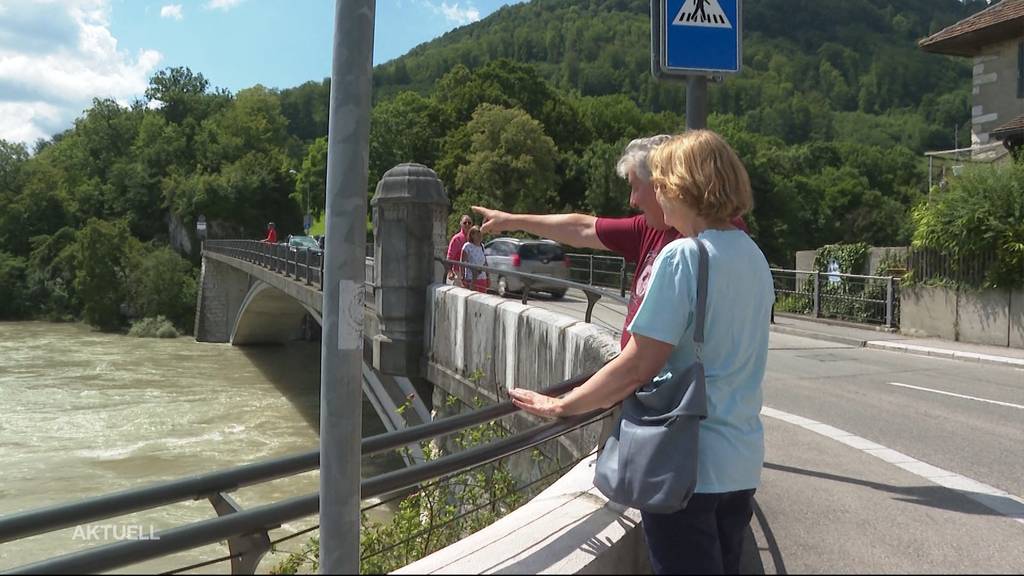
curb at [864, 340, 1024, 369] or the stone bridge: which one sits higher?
the stone bridge

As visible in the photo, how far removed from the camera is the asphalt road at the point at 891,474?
10.9 feet

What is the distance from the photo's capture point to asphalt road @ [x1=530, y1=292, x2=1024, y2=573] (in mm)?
3326

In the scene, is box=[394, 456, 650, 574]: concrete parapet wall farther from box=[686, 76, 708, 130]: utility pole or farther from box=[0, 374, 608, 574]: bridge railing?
box=[686, 76, 708, 130]: utility pole

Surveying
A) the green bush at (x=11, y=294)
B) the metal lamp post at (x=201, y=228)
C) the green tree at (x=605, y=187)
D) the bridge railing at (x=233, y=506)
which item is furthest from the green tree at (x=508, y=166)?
the green bush at (x=11, y=294)

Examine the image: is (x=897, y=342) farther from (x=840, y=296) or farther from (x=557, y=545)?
(x=557, y=545)

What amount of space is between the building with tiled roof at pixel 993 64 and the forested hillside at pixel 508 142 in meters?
6.62

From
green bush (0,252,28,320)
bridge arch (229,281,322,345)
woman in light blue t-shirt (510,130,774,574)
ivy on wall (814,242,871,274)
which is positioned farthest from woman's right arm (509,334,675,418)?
green bush (0,252,28,320)

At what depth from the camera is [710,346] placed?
2098 millimetres

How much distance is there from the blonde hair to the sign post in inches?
124

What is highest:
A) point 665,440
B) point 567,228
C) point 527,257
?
point 527,257

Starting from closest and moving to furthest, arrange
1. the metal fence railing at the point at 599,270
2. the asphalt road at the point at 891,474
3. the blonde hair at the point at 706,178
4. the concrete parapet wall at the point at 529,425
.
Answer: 1. the blonde hair at the point at 706,178
2. the concrete parapet wall at the point at 529,425
3. the asphalt road at the point at 891,474
4. the metal fence railing at the point at 599,270

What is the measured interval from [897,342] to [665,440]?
14604 mm

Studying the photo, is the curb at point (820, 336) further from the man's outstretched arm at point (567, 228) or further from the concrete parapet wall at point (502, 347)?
the man's outstretched arm at point (567, 228)

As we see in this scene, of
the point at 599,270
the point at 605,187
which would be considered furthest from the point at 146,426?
the point at 605,187
